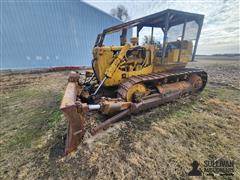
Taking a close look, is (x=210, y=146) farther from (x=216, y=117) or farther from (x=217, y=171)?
(x=216, y=117)

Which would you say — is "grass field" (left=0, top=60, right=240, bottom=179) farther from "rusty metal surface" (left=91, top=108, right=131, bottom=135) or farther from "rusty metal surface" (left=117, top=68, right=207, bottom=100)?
"rusty metal surface" (left=117, top=68, right=207, bottom=100)

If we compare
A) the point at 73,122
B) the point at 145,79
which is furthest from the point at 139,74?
the point at 73,122

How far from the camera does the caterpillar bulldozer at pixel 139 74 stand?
3648mm

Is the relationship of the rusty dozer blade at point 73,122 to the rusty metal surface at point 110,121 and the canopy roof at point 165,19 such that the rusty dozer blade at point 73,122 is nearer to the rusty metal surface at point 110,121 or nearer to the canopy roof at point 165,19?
the rusty metal surface at point 110,121

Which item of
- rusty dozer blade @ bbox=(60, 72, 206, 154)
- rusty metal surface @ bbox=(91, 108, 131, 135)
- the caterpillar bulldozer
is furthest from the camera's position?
the caterpillar bulldozer

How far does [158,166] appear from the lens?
2268 mm

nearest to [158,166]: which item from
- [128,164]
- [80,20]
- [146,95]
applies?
[128,164]

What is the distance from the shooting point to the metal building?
42.6ft

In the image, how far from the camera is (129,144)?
109 inches

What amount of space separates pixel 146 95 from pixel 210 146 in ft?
6.57

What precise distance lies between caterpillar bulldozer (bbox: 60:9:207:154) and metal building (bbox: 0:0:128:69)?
1170cm

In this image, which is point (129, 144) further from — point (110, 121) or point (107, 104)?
point (107, 104)

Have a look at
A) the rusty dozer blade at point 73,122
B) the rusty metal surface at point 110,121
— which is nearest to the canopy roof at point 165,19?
the rusty metal surface at point 110,121

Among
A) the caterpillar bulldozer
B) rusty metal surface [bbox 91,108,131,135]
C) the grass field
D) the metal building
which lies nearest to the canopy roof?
the caterpillar bulldozer
